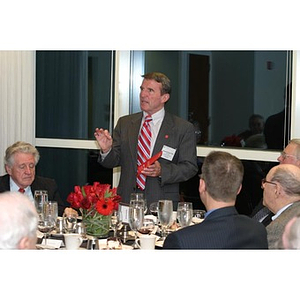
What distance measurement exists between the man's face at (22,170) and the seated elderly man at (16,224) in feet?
8.64

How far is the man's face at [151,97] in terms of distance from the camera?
19.1ft

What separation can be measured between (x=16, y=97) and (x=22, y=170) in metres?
2.24

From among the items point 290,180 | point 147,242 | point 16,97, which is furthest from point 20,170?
point 16,97

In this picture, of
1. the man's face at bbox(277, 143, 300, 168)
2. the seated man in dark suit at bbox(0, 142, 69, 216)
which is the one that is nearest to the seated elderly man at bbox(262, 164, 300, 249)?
the man's face at bbox(277, 143, 300, 168)

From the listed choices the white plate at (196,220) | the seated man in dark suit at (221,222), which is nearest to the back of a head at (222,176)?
the seated man in dark suit at (221,222)

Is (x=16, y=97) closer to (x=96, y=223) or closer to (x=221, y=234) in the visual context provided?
(x=96, y=223)

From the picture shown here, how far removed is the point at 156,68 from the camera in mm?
6898

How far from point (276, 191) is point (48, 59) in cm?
410

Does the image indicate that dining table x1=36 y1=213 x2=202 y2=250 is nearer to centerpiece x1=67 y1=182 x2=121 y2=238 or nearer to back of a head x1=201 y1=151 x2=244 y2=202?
centerpiece x1=67 y1=182 x2=121 y2=238

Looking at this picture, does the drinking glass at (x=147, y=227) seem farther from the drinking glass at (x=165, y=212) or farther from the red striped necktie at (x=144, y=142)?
the red striped necktie at (x=144, y=142)

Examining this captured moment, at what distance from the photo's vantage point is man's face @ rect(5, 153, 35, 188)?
4926mm
